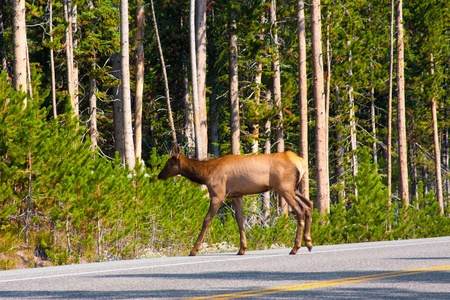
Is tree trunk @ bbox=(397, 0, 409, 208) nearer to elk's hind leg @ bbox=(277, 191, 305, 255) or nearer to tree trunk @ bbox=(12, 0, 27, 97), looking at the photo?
elk's hind leg @ bbox=(277, 191, 305, 255)

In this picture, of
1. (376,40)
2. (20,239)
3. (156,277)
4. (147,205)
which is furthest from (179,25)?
(156,277)

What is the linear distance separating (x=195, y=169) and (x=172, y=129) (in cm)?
1453

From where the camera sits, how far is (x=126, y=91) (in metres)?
17.5

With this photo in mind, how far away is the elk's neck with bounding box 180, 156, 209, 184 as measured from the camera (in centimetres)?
1069

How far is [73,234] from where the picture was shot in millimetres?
11570

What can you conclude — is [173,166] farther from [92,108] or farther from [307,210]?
[92,108]

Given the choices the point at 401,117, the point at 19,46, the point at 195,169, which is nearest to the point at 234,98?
the point at 401,117

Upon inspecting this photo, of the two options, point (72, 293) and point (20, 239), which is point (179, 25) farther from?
point (72, 293)

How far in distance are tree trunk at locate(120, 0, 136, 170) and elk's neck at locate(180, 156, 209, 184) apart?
19.1 feet

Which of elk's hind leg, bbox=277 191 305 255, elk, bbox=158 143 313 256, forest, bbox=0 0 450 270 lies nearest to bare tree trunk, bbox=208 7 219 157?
forest, bbox=0 0 450 270

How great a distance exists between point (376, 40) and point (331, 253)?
2357 centimetres

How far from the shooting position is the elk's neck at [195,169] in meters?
10.7

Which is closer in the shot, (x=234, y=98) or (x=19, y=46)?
(x=19, y=46)

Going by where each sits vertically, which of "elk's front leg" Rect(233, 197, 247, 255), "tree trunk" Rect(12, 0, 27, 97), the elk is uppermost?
"tree trunk" Rect(12, 0, 27, 97)
